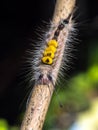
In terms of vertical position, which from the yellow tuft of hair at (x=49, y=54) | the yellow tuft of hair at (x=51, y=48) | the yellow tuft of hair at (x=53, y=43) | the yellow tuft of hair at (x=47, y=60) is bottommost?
the yellow tuft of hair at (x=47, y=60)

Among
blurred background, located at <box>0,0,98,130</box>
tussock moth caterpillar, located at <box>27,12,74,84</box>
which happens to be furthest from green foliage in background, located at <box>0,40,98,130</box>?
tussock moth caterpillar, located at <box>27,12,74,84</box>

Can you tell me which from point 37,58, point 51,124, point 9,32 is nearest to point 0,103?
point 9,32

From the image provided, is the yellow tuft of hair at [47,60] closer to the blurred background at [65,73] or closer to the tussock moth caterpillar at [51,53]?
the tussock moth caterpillar at [51,53]

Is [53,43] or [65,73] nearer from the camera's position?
[53,43]

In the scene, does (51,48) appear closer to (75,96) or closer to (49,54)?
(49,54)

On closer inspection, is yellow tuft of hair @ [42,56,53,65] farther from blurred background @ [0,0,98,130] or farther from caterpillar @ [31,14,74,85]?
blurred background @ [0,0,98,130]

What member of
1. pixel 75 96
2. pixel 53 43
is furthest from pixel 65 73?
pixel 53 43

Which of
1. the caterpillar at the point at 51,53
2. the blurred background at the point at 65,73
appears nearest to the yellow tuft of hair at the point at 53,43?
the caterpillar at the point at 51,53
